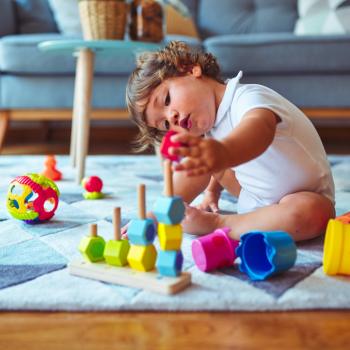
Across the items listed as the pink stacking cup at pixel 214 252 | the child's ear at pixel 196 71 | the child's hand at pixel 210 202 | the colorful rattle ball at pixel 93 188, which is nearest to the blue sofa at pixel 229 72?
the colorful rattle ball at pixel 93 188

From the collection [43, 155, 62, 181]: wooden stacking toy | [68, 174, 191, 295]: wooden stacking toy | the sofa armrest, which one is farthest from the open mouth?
the sofa armrest

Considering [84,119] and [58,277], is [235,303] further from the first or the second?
[84,119]

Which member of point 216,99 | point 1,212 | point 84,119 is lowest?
point 1,212

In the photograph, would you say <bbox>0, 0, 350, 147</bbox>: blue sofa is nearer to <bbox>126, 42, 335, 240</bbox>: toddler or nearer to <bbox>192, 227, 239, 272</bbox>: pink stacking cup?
<bbox>126, 42, 335, 240</bbox>: toddler

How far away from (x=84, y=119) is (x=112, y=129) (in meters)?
1.23

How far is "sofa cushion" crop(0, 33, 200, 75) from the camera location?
186 cm

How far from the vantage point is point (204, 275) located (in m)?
0.66

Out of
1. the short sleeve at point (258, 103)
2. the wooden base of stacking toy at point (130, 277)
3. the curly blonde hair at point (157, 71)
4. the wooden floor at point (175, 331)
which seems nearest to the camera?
the wooden floor at point (175, 331)

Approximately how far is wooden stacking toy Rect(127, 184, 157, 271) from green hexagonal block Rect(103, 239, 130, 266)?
2 cm

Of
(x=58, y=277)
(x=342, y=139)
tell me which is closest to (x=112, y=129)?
(x=342, y=139)

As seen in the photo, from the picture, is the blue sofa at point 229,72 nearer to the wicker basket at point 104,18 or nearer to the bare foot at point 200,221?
the wicker basket at point 104,18

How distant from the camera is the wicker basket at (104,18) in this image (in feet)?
4.87

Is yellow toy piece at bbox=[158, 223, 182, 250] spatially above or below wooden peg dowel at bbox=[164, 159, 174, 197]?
below

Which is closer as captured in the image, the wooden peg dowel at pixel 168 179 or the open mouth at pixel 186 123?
the wooden peg dowel at pixel 168 179
